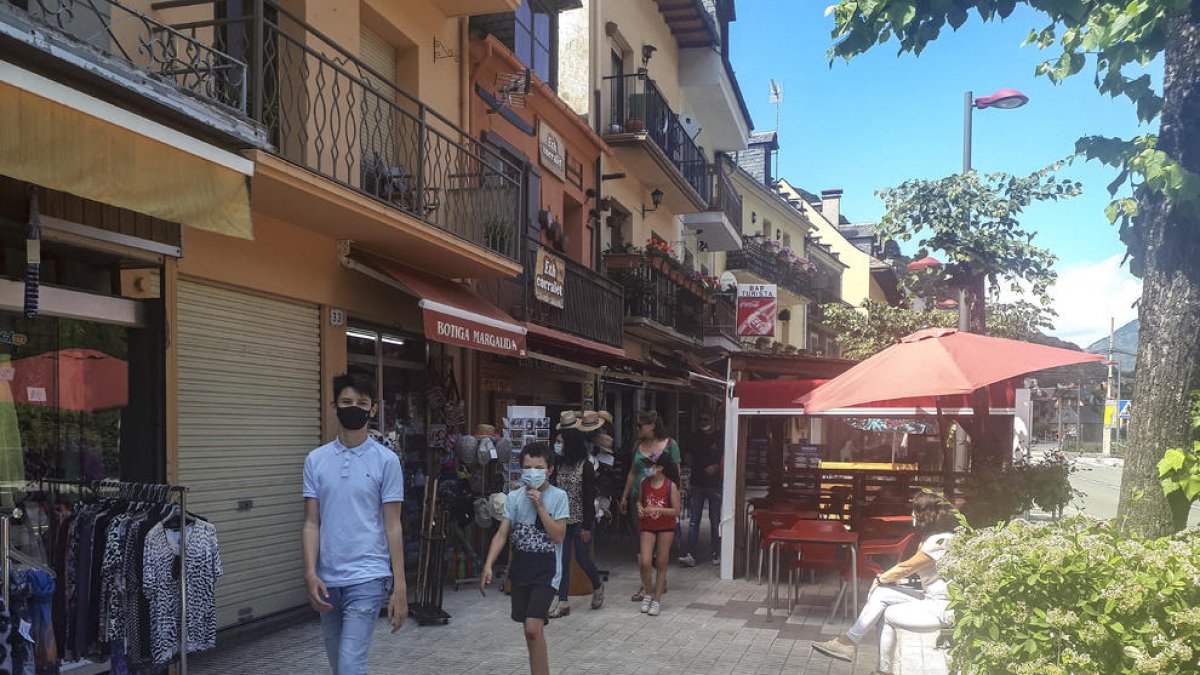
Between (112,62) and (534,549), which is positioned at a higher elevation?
(112,62)

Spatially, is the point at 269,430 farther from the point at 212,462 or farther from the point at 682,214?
the point at 682,214

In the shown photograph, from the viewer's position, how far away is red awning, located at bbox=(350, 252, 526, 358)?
877 centimetres

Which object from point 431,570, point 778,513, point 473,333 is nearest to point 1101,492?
point 778,513

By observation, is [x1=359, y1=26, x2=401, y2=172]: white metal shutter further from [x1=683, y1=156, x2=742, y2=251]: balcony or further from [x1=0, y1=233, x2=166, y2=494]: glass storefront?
[x1=683, y1=156, x2=742, y2=251]: balcony

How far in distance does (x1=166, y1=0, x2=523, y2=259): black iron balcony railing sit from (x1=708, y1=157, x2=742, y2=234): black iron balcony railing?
38.9ft

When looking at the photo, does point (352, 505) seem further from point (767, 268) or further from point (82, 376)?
point (767, 268)

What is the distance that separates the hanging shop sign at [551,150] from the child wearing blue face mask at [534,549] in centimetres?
935

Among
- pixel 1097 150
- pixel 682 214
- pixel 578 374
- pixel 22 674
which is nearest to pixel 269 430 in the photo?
pixel 22 674

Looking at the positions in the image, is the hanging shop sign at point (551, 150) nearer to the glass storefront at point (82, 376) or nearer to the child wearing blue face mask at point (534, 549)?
the glass storefront at point (82, 376)

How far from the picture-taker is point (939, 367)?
7.62 meters

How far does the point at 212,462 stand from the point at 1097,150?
6555mm

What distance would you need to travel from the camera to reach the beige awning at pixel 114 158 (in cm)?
427

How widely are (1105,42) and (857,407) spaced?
6324 millimetres

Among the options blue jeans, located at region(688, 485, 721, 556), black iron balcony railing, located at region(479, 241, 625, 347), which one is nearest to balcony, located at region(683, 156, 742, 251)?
black iron balcony railing, located at region(479, 241, 625, 347)
